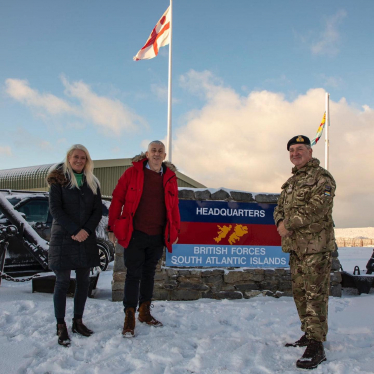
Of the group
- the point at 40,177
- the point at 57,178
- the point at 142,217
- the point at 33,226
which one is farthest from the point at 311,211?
the point at 40,177

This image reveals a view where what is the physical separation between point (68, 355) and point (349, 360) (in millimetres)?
2254

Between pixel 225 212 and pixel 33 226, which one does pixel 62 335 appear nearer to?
pixel 225 212

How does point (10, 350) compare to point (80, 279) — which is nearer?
point (10, 350)

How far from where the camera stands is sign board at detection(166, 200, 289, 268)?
5.14 metres

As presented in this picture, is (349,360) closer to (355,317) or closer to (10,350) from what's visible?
(355,317)

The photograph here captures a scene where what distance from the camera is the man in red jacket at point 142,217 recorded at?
3396 millimetres

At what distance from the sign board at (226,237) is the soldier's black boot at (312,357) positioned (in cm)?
246

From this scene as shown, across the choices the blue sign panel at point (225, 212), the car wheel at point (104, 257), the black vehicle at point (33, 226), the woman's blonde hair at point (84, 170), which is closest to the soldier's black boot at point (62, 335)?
the woman's blonde hair at point (84, 170)

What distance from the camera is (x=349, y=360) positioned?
2742 mm

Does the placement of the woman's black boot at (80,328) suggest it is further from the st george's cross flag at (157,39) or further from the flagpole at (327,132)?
the flagpole at (327,132)

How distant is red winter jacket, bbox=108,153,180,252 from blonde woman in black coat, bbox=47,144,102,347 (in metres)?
0.18

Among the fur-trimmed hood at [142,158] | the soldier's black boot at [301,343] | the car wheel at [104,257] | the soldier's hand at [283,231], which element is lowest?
the soldier's black boot at [301,343]

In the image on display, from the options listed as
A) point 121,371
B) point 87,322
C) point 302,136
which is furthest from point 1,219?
point 302,136

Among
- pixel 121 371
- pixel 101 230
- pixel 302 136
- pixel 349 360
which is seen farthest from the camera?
pixel 101 230
